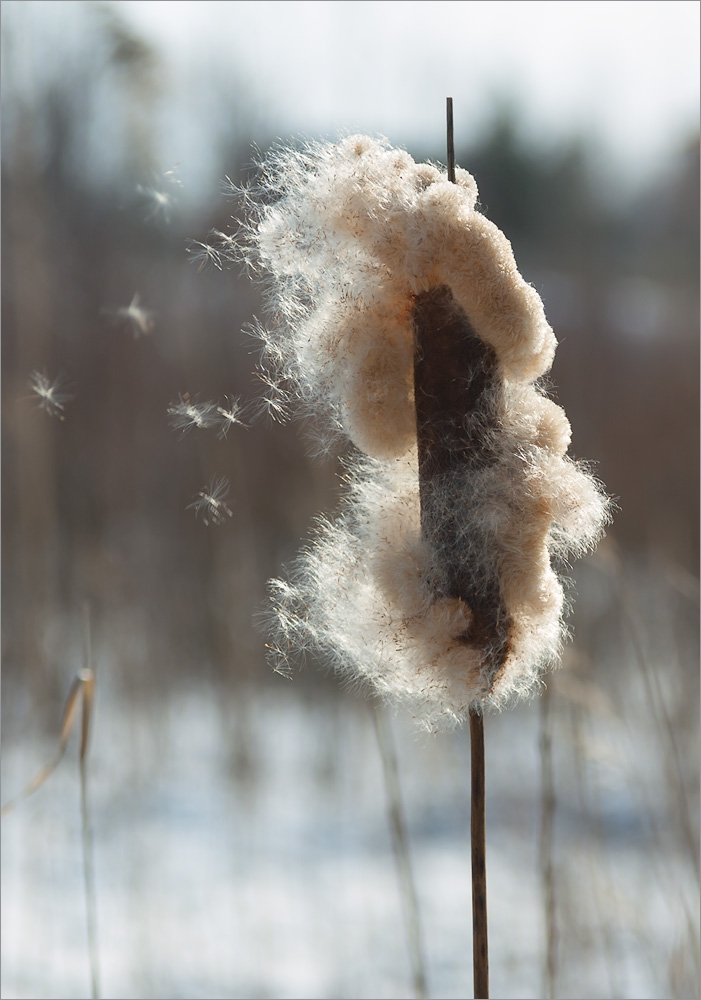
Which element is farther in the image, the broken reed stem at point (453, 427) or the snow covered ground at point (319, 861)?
the snow covered ground at point (319, 861)

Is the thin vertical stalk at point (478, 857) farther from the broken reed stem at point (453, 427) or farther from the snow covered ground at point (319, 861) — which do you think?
the snow covered ground at point (319, 861)

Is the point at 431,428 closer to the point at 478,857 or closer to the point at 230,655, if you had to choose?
the point at 478,857

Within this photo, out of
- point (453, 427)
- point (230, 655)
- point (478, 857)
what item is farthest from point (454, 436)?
point (230, 655)

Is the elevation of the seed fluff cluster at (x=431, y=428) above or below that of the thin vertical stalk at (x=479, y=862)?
above

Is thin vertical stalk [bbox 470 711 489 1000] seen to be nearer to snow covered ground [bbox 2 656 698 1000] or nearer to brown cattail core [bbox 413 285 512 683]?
brown cattail core [bbox 413 285 512 683]

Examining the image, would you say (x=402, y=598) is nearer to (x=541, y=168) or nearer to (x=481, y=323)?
(x=481, y=323)

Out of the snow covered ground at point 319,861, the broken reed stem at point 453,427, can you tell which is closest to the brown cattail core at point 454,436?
the broken reed stem at point 453,427

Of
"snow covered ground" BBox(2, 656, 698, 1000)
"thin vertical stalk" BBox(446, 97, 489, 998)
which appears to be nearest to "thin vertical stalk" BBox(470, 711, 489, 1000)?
"thin vertical stalk" BBox(446, 97, 489, 998)
